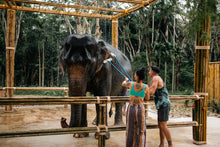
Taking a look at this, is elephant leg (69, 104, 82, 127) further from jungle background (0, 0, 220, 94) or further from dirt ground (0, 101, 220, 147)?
jungle background (0, 0, 220, 94)

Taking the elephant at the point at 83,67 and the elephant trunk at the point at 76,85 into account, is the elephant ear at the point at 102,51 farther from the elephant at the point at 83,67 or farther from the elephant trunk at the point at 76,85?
the elephant trunk at the point at 76,85

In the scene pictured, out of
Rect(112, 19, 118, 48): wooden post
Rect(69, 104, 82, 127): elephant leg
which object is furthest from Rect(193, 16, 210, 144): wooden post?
Rect(112, 19, 118, 48): wooden post

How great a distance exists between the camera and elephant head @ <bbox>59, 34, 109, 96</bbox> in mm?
3473

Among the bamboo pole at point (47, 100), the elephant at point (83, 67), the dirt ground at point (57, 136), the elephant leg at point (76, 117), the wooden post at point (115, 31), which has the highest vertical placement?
the wooden post at point (115, 31)

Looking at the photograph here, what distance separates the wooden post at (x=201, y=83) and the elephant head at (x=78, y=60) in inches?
75.1

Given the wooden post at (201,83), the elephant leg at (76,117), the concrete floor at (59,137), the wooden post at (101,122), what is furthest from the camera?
the wooden post at (201,83)

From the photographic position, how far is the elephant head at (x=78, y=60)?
3473 millimetres

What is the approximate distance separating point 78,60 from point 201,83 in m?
2.26

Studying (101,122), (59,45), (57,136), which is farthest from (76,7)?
(59,45)

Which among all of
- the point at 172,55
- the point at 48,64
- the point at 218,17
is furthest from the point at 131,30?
the point at 218,17

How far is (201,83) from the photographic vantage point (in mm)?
4035

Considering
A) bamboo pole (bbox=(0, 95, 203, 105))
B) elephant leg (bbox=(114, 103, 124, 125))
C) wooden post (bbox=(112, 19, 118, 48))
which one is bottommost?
elephant leg (bbox=(114, 103, 124, 125))

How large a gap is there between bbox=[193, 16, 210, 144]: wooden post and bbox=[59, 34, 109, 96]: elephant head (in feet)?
6.26

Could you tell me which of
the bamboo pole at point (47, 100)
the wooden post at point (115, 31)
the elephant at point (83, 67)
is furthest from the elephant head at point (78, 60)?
the wooden post at point (115, 31)
